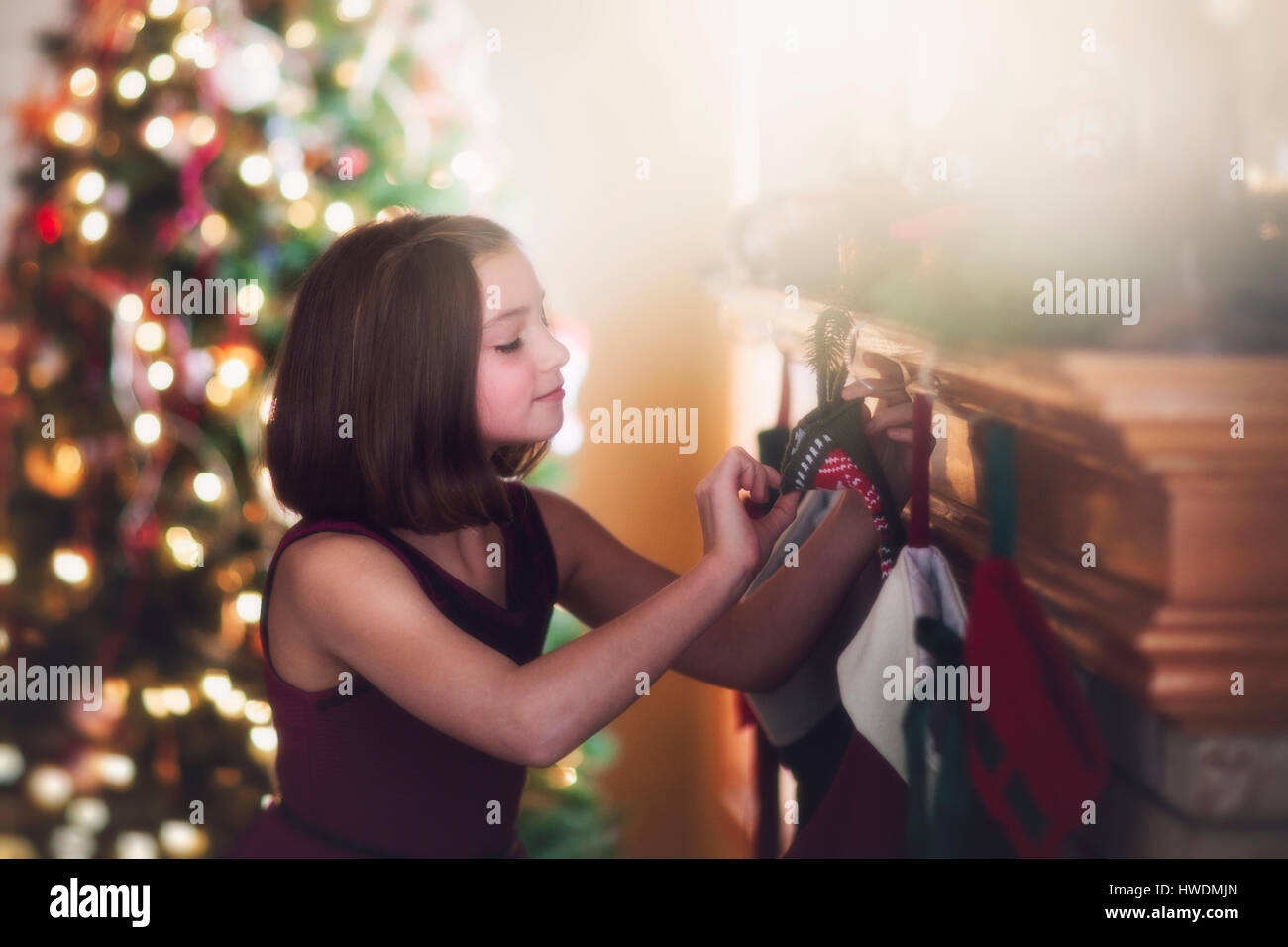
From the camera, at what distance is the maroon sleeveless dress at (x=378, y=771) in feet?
3.32

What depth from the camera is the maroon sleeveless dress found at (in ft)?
3.32

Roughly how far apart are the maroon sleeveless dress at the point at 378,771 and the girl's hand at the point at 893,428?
1.32ft

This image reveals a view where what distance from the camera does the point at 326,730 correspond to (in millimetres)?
1014

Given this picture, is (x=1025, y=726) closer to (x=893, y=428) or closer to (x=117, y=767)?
(x=893, y=428)

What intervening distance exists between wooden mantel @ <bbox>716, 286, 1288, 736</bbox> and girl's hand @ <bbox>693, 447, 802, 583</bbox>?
0.78ft

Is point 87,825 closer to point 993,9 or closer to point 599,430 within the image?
point 599,430

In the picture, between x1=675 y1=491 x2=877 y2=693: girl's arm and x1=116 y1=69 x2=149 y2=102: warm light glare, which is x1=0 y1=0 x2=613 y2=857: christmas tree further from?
x1=675 y1=491 x2=877 y2=693: girl's arm

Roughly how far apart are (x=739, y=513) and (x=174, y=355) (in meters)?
1.14

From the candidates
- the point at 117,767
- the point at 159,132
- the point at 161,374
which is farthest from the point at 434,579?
the point at 117,767

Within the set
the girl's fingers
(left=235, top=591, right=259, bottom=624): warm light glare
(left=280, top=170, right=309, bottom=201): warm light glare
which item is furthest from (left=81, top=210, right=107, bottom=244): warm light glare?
the girl's fingers

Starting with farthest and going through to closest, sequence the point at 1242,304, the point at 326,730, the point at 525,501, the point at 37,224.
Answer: the point at 37,224
the point at 525,501
the point at 326,730
the point at 1242,304

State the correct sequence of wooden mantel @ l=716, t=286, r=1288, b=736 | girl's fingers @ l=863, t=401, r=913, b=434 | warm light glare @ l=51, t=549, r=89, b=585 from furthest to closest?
warm light glare @ l=51, t=549, r=89, b=585, girl's fingers @ l=863, t=401, r=913, b=434, wooden mantel @ l=716, t=286, r=1288, b=736
